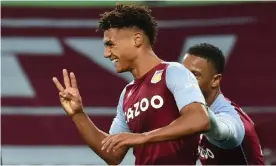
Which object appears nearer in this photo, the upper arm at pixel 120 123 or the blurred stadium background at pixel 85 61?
the upper arm at pixel 120 123

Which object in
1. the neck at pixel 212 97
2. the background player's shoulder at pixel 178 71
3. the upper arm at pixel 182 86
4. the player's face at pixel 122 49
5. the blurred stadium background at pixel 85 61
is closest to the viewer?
the upper arm at pixel 182 86

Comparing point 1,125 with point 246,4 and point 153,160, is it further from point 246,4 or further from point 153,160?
point 153,160

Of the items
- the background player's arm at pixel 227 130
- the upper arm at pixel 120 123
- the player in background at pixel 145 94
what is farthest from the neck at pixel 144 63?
the background player's arm at pixel 227 130

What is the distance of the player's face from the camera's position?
12.8ft

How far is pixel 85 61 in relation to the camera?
7355 mm

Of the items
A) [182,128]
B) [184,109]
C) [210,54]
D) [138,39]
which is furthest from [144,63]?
[210,54]

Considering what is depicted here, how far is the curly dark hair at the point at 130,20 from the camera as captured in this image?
13.0 ft

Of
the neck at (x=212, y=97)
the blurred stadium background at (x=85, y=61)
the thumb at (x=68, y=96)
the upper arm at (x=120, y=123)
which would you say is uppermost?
the thumb at (x=68, y=96)

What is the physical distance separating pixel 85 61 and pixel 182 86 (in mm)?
3819

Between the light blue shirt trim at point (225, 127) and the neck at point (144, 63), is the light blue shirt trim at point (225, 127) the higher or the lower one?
the lower one

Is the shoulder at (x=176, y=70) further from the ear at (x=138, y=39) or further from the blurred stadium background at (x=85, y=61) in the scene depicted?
the blurred stadium background at (x=85, y=61)

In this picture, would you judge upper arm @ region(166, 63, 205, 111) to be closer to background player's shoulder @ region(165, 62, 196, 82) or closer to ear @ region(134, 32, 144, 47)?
background player's shoulder @ region(165, 62, 196, 82)

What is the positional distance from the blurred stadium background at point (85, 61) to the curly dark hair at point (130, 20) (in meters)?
3.17

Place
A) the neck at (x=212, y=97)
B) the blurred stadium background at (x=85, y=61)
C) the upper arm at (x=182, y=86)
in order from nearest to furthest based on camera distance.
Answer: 1. the upper arm at (x=182, y=86)
2. the neck at (x=212, y=97)
3. the blurred stadium background at (x=85, y=61)
